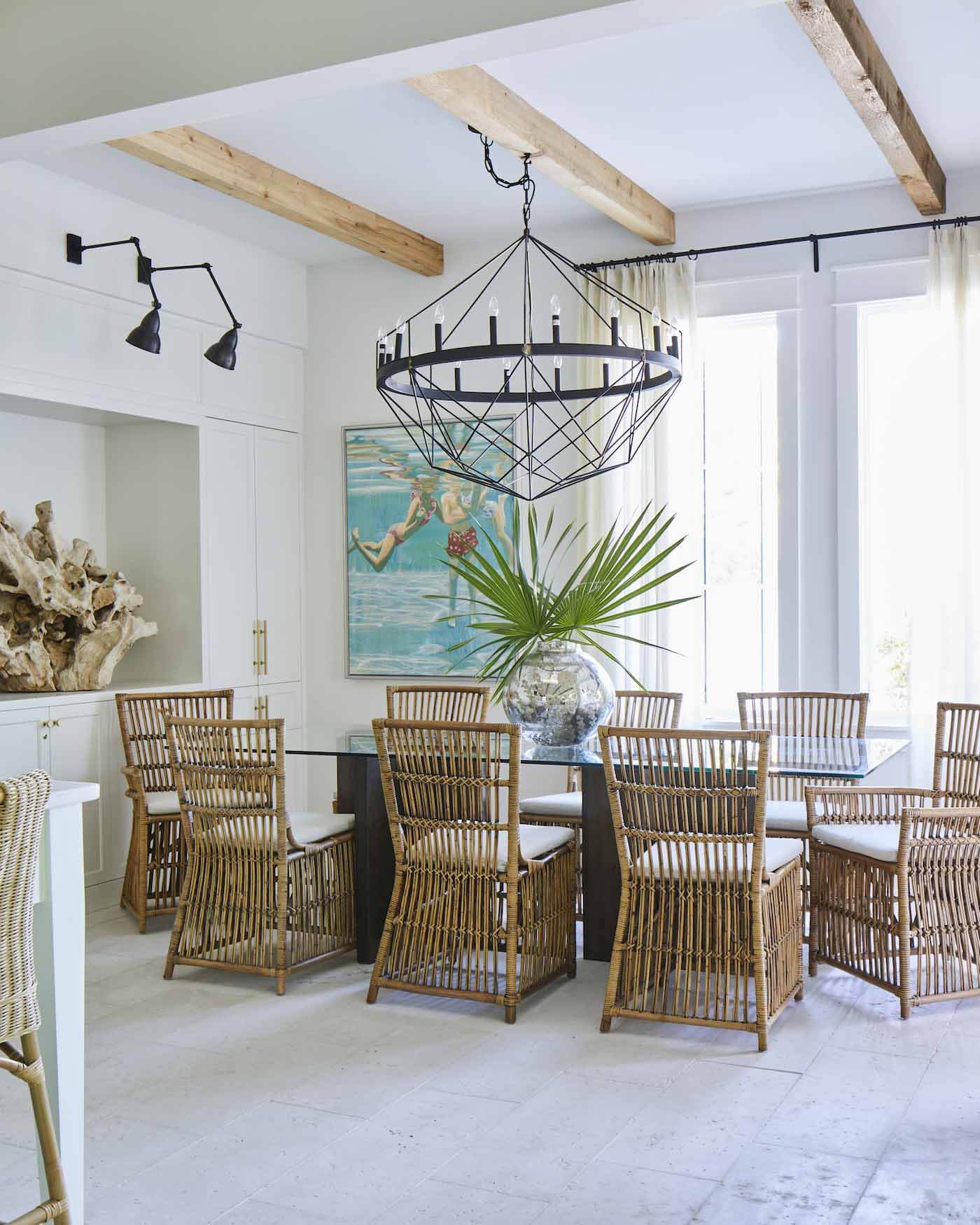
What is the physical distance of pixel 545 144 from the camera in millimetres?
4391

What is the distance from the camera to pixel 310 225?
530 cm

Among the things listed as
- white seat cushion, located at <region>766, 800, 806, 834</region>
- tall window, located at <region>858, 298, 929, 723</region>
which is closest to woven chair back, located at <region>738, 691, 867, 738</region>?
white seat cushion, located at <region>766, 800, 806, 834</region>

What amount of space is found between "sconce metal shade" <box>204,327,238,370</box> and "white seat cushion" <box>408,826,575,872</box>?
2452 mm

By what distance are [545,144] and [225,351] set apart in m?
1.66

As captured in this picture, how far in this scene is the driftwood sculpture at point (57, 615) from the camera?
15.9 feet

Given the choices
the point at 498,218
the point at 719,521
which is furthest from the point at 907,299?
the point at 498,218

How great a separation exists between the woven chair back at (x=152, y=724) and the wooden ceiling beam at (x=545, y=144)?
233 cm

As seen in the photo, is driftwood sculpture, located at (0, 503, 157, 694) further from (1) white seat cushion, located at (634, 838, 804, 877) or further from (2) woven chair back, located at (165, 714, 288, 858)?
(1) white seat cushion, located at (634, 838, 804, 877)

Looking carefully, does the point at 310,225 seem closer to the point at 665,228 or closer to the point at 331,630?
the point at 665,228

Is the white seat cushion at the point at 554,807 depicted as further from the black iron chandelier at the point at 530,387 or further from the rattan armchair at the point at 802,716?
the black iron chandelier at the point at 530,387

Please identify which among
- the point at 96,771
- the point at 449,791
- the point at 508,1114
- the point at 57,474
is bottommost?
the point at 508,1114

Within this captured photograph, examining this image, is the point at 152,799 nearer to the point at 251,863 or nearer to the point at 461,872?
the point at 251,863

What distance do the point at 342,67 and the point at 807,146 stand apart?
2.50m

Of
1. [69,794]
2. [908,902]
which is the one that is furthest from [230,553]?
[69,794]
